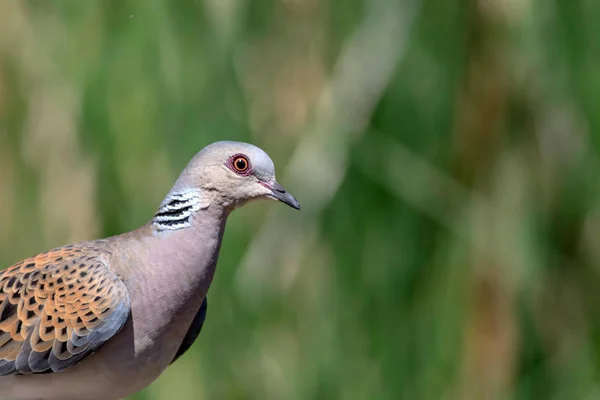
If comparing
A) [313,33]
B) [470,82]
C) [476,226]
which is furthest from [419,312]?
[313,33]

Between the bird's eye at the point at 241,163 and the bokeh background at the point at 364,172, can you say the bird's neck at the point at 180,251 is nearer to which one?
the bird's eye at the point at 241,163

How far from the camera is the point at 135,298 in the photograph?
81.7 inches

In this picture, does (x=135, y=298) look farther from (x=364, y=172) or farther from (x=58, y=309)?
(x=364, y=172)

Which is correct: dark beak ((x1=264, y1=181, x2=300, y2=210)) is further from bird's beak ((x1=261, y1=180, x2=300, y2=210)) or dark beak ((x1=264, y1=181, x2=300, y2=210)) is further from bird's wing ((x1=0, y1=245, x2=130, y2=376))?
bird's wing ((x1=0, y1=245, x2=130, y2=376))

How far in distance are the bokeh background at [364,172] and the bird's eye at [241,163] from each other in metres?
0.71

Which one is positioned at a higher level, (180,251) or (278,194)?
(278,194)

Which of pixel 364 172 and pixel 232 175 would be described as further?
pixel 364 172

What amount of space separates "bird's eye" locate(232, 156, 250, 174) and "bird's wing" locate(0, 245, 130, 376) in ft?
1.20

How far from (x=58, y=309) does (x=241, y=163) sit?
540 millimetres

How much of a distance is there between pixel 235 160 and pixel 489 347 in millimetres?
1278

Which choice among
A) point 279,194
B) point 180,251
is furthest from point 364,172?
point 180,251

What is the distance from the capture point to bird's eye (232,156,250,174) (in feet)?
6.89

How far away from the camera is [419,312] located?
2.90 m

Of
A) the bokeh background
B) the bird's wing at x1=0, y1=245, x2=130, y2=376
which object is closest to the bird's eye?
the bird's wing at x1=0, y1=245, x2=130, y2=376
